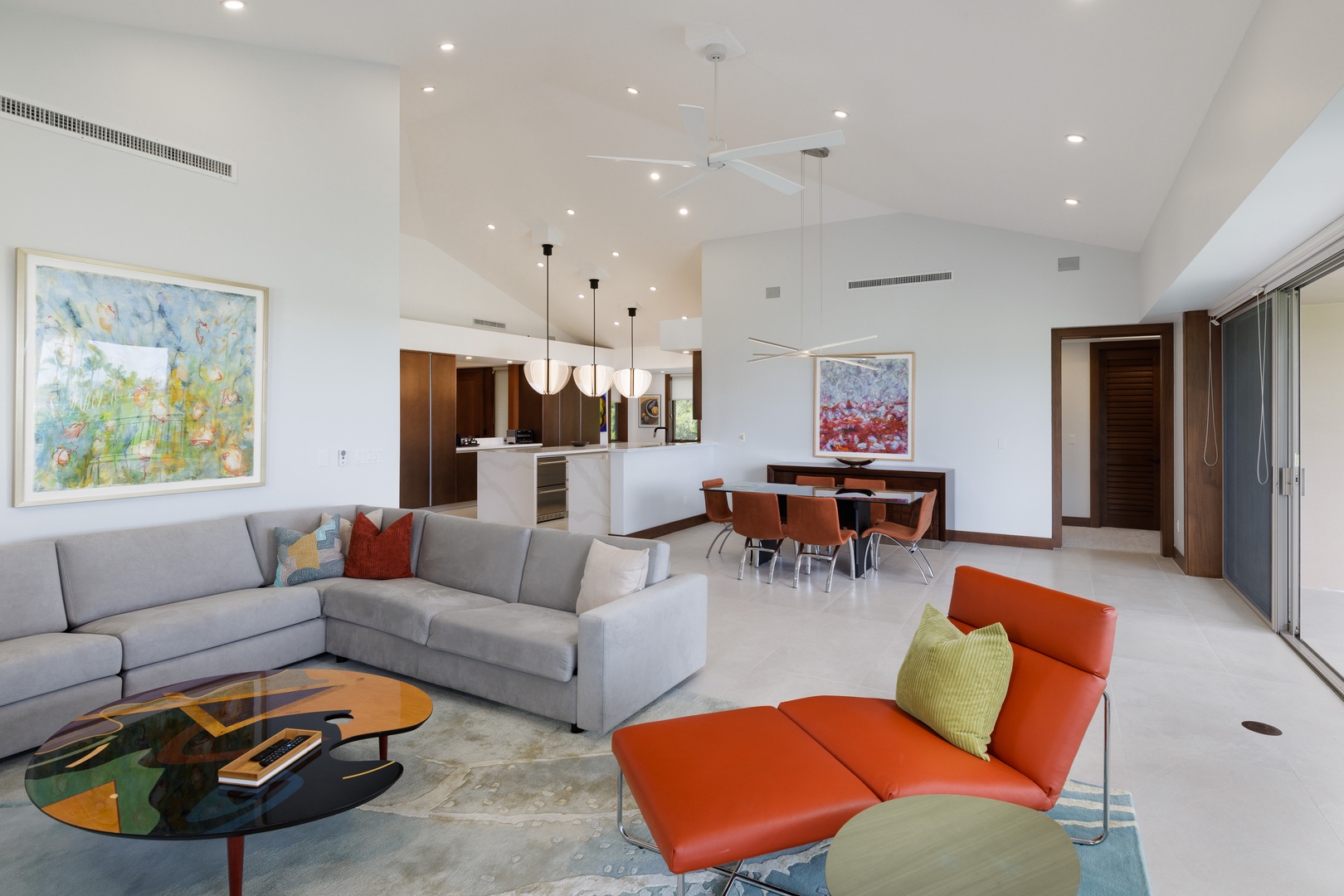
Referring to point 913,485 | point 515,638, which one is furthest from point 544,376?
point 515,638

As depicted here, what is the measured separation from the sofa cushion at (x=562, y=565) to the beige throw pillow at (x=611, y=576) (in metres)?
0.08

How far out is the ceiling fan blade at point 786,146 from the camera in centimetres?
353

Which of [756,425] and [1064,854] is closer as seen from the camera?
[1064,854]

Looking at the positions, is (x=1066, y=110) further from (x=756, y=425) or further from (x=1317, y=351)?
(x=756, y=425)

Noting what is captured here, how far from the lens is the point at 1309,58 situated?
2.24 meters

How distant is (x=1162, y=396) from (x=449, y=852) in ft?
23.6

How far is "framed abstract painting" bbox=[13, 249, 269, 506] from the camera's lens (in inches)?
134

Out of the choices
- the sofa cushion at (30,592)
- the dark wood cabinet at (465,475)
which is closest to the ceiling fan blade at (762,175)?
the sofa cushion at (30,592)

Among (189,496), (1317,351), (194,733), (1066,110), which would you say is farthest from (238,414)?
(1317,351)

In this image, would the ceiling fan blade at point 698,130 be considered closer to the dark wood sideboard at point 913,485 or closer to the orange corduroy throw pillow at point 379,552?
the orange corduroy throw pillow at point 379,552

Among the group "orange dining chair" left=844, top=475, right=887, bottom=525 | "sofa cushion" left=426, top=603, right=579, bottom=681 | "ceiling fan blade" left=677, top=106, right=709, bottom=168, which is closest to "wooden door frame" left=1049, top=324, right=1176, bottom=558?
"orange dining chair" left=844, top=475, right=887, bottom=525

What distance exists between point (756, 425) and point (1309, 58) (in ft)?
21.1

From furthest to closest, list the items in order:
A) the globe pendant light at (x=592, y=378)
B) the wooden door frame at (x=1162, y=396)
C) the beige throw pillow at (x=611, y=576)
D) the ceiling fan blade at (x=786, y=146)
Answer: the globe pendant light at (x=592, y=378) < the wooden door frame at (x=1162, y=396) < the ceiling fan blade at (x=786, y=146) < the beige throw pillow at (x=611, y=576)

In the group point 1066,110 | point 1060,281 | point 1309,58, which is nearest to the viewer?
point 1309,58
